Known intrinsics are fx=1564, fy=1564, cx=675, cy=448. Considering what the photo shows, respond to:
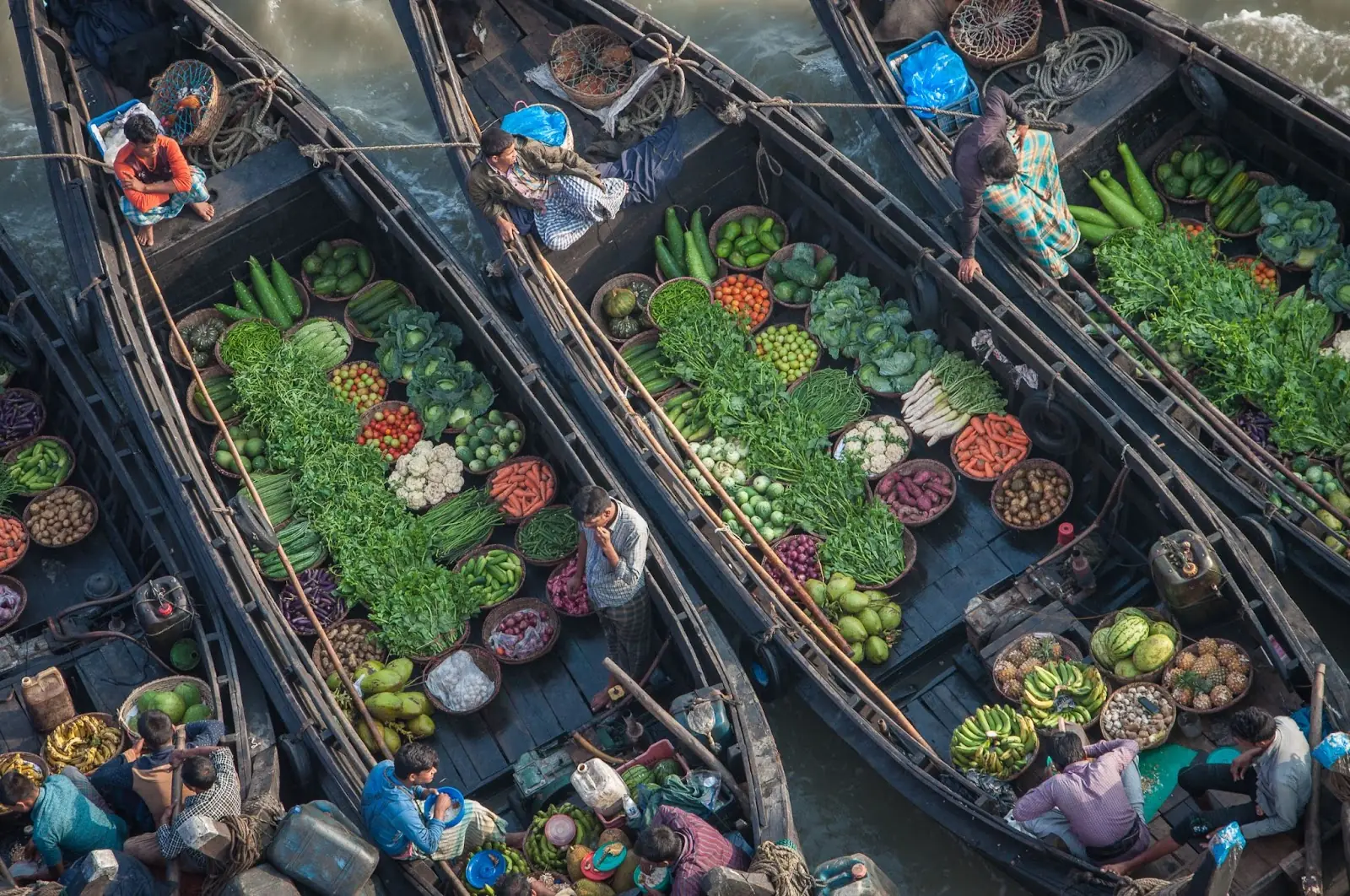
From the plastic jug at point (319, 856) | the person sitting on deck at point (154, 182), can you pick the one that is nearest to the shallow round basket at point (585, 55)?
the person sitting on deck at point (154, 182)

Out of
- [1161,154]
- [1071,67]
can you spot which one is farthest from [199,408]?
[1161,154]

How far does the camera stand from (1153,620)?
10352 millimetres

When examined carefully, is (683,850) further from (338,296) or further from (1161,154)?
(1161,154)

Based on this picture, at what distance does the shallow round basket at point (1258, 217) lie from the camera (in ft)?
40.0

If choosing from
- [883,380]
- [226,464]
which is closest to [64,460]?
[226,464]

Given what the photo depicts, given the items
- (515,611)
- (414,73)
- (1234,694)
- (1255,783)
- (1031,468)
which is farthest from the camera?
(414,73)

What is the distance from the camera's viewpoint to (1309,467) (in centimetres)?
1094

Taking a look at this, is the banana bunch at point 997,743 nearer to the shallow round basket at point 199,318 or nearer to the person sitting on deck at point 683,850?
the person sitting on deck at point 683,850

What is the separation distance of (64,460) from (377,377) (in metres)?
2.58

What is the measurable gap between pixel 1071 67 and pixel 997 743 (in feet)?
19.7

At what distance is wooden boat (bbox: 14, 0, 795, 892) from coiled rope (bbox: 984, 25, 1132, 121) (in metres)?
4.67

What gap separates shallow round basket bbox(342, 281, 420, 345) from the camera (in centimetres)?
1300

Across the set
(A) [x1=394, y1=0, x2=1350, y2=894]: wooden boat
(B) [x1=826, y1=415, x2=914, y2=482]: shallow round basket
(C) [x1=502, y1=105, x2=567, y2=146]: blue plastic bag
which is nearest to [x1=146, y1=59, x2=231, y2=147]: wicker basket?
(A) [x1=394, y1=0, x2=1350, y2=894]: wooden boat

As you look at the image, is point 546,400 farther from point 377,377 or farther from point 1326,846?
point 1326,846
